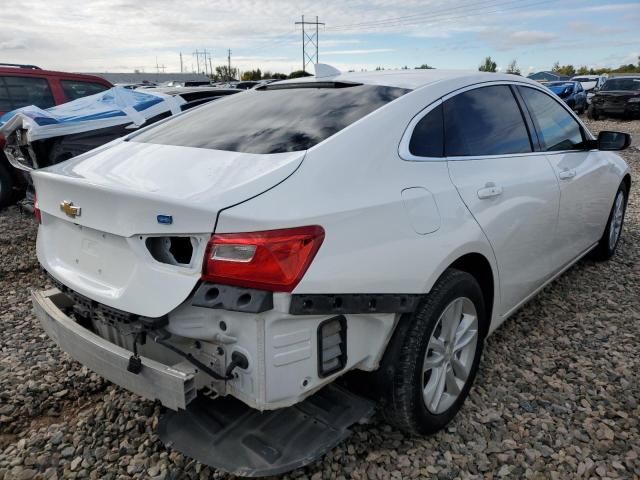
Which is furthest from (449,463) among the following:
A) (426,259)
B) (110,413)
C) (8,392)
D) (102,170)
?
(8,392)

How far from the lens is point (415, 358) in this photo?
2066 mm

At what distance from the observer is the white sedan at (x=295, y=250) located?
5.55ft

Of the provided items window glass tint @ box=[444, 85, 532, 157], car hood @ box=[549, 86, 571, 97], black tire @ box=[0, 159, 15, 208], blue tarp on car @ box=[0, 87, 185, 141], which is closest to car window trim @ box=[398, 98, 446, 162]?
window glass tint @ box=[444, 85, 532, 157]

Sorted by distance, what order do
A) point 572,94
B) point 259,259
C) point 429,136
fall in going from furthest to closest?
1. point 572,94
2. point 429,136
3. point 259,259

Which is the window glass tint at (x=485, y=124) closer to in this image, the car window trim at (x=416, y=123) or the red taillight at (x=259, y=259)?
the car window trim at (x=416, y=123)

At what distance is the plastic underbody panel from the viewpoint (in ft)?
6.09

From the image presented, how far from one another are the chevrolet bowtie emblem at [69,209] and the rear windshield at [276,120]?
0.55 meters

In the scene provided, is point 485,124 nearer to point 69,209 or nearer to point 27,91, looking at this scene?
point 69,209

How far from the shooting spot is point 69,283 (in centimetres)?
212

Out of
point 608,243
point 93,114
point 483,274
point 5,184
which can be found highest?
point 93,114

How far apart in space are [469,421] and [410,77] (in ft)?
5.90

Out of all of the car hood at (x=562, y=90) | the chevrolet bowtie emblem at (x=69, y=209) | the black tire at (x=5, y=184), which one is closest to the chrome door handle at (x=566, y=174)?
the chevrolet bowtie emblem at (x=69, y=209)

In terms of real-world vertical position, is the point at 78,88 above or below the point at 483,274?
above

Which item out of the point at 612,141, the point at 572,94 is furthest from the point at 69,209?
the point at 572,94
